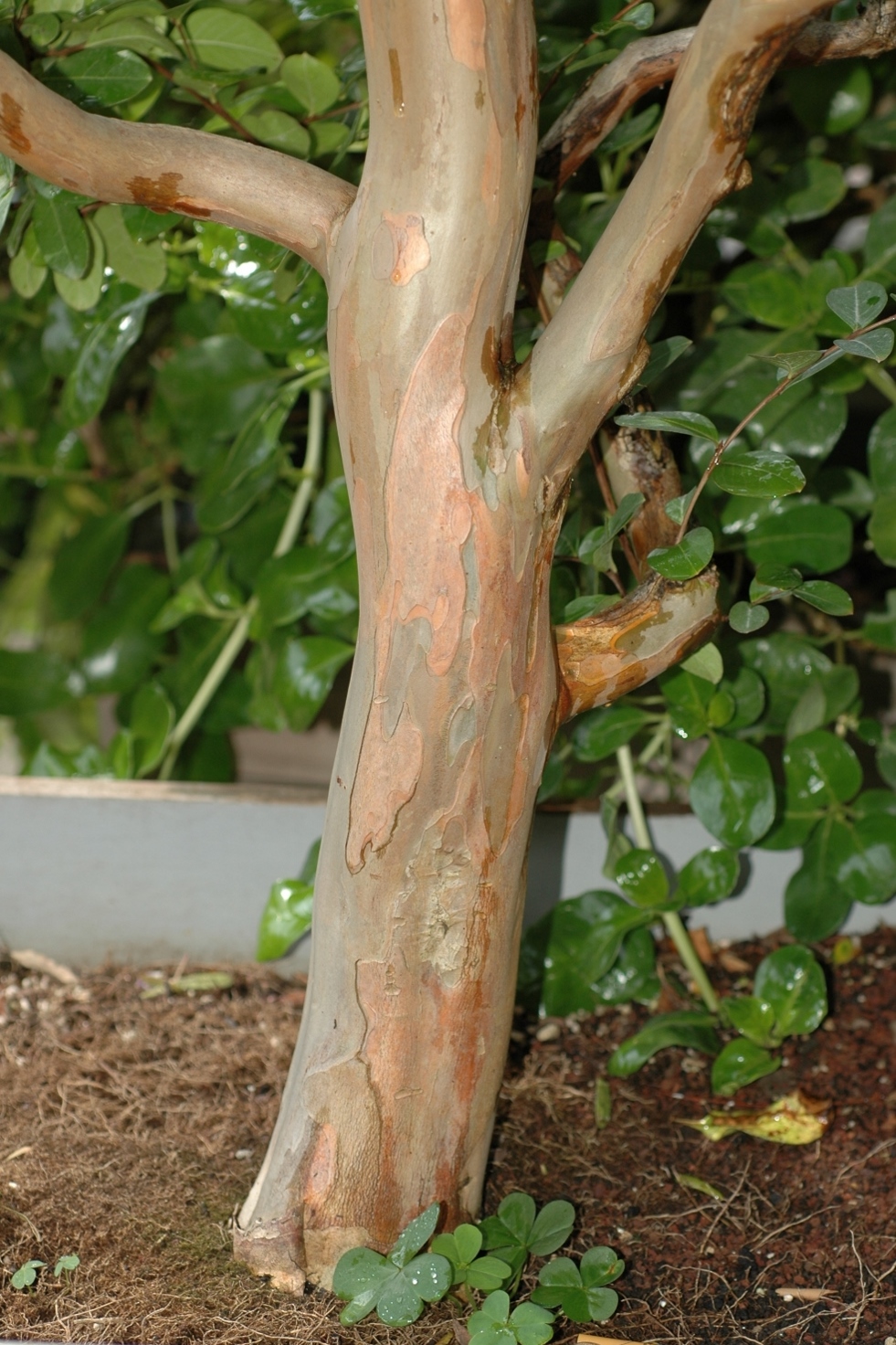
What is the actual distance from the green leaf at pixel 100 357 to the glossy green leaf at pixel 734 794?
72 centimetres

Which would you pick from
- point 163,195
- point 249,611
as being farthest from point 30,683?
point 163,195

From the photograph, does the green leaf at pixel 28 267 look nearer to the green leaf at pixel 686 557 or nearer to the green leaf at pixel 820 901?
the green leaf at pixel 686 557

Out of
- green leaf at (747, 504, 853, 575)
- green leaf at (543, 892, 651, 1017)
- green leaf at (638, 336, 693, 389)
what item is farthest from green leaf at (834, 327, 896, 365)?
green leaf at (543, 892, 651, 1017)

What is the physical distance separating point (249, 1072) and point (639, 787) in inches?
23.6

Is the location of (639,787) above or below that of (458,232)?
below

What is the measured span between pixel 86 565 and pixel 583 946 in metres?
0.91

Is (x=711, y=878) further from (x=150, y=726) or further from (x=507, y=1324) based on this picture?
(x=150, y=726)

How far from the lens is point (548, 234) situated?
2.87 ft

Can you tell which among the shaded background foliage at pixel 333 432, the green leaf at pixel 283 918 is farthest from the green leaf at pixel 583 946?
the green leaf at pixel 283 918

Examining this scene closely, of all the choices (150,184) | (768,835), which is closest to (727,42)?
(150,184)

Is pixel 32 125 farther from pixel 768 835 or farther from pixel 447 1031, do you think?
pixel 768 835

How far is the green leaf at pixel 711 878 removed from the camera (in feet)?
3.70

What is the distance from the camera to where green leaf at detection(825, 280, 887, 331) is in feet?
2.39

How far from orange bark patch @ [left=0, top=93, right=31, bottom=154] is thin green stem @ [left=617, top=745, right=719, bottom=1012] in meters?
0.74
